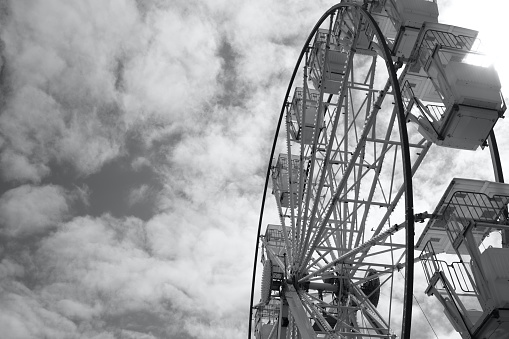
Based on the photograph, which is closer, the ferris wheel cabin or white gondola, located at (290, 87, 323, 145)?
the ferris wheel cabin

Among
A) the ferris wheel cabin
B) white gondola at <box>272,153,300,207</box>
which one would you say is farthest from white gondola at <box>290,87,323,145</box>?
the ferris wheel cabin

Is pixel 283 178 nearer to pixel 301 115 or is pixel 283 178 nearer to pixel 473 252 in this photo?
pixel 301 115

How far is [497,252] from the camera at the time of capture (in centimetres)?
994

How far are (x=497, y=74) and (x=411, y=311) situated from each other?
5333 mm

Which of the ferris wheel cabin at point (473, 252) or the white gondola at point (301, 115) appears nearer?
the ferris wheel cabin at point (473, 252)

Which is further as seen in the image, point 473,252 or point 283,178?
point 283,178

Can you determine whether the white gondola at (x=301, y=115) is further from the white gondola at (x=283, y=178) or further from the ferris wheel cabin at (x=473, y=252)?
the ferris wheel cabin at (x=473, y=252)

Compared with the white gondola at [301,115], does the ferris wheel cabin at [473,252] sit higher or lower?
lower

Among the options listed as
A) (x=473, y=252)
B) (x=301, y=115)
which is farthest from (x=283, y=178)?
(x=473, y=252)

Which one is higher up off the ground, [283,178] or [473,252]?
[283,178]

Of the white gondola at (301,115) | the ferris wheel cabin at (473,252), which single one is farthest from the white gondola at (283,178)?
the ferris wheel cabin at (473,252)

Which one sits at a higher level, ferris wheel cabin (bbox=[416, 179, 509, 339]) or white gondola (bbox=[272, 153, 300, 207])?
white gondola (bbox=[272, 153, 300, 207])

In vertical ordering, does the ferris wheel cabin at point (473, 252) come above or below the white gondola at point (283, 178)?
below

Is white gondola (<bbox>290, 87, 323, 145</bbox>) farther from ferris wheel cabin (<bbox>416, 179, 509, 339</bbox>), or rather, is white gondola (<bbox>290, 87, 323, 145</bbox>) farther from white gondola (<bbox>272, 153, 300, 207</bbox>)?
ferris wheel cabin (<bbox>416, 179, 509, 339</bbox>)
